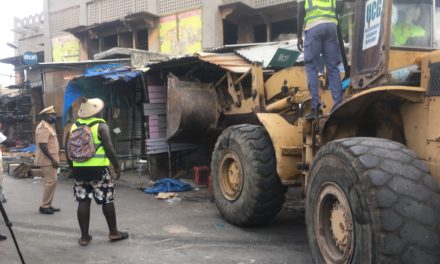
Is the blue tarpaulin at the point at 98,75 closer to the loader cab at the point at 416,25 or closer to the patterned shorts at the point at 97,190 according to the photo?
the patterned shorts at the point at 97,190

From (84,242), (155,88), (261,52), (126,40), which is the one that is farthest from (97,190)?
(126,40)

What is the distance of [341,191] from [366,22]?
1471 millimetres

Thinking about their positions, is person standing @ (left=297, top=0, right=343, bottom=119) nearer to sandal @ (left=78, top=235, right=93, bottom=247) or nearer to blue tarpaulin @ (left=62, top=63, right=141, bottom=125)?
sandal @ (left=78, top=235, right=93, bottom=247)

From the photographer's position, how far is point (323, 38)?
473cm

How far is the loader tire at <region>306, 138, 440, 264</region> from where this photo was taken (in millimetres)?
2916

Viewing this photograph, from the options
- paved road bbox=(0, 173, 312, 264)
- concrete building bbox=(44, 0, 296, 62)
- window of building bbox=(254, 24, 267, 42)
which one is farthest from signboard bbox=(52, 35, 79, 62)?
paved road bbox=(0, 173, 312, 264)

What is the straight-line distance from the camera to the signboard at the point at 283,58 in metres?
7.21

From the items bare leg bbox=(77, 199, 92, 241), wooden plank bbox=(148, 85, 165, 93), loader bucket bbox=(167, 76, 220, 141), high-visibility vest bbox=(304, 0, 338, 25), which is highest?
high-visibility vest bbox=(304, 0, 338, 25)

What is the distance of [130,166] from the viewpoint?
12.5 metres

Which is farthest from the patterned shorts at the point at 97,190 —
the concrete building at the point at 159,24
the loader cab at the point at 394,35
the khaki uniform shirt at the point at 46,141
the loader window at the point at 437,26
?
the concrete building at the point at 159,24

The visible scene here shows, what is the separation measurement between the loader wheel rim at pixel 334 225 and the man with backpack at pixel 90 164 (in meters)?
2.67

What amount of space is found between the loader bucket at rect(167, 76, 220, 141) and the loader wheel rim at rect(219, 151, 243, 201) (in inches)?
87.3

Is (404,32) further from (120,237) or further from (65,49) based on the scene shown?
(65,49)

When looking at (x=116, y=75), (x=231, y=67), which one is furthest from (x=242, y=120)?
(x=116, y=75)
